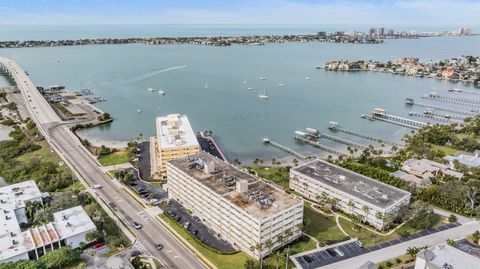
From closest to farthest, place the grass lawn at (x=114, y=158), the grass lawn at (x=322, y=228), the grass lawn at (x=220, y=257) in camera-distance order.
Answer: the grass lawn at (x=220, y=257), the grass lawn at (x=322, y=228), the grass lawn at (x=114, y=158)

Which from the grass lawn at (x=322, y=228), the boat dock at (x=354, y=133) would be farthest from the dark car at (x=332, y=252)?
the boat dock at (x=354, y=133)

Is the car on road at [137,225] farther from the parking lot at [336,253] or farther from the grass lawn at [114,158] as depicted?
the grass lawn at [114,158]

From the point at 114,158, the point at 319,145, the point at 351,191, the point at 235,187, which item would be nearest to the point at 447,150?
the point at 319,145

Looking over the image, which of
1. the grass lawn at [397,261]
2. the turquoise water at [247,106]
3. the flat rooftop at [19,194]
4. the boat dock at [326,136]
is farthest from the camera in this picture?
the turquoise water at [247,106]

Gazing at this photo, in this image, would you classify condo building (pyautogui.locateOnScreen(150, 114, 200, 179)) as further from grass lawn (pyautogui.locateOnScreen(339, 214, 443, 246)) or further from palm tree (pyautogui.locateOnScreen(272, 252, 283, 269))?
grass lawn (pyautogui.locateOnScreen(339, 214, 443, 246))

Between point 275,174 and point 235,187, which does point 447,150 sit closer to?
point 275,174
